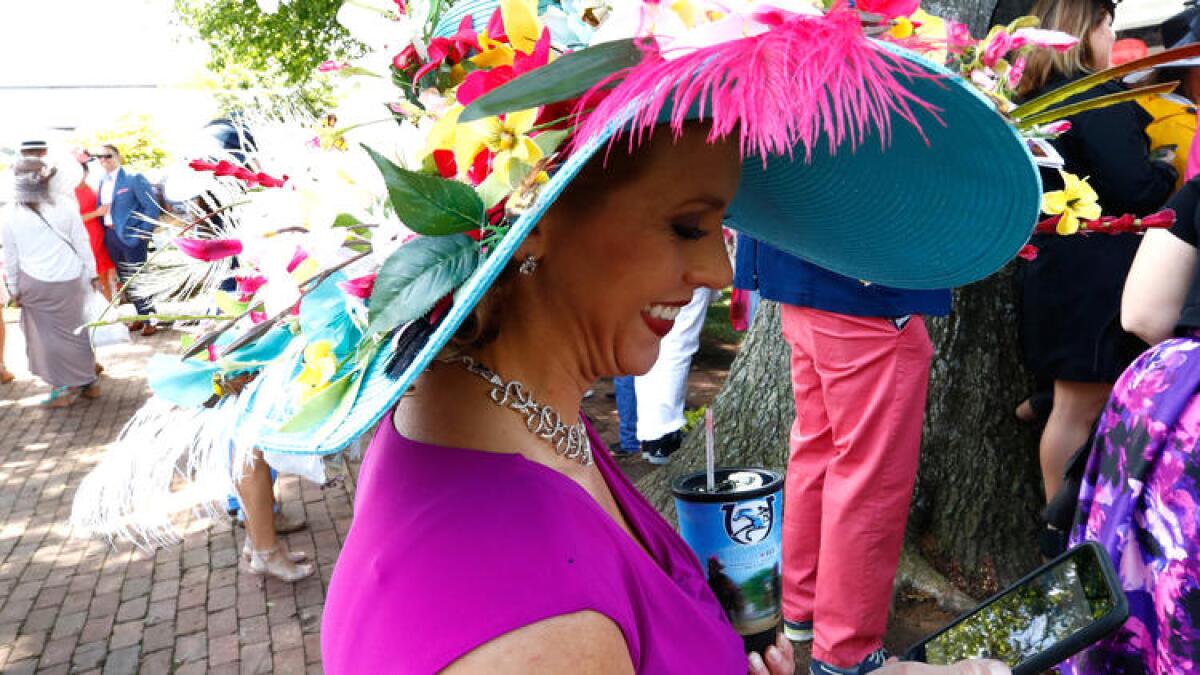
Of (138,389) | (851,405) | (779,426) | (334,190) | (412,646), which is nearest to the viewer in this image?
(412,646)

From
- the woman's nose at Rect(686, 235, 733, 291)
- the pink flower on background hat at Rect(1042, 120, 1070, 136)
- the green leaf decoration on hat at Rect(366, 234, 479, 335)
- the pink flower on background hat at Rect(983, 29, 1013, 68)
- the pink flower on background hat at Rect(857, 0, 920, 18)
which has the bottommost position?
the woman's nose at Rect(686, 235, 733, 291)

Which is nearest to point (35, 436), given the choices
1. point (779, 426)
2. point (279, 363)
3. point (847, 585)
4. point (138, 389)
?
point (138, 389)

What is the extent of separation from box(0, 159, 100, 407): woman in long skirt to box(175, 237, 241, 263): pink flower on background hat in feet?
27.3

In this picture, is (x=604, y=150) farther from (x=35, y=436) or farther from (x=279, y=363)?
(x=35, y=436)

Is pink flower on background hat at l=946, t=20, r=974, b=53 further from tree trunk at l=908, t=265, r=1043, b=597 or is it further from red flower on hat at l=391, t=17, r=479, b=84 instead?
tree trunk at l=908, t=265, r=1043, b=597

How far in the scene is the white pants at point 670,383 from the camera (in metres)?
5.49

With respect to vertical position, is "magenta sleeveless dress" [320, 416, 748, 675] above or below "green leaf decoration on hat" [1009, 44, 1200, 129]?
below

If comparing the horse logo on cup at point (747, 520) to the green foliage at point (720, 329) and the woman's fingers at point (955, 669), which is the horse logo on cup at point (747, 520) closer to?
the woman's fingers at point (955, 669)

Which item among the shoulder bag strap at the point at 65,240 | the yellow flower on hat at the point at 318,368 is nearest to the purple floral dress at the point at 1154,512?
the yellow flower on hat at the point at 318,368

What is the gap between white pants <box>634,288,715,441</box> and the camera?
5.49m

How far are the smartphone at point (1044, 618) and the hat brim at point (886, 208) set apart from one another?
23.3 inches

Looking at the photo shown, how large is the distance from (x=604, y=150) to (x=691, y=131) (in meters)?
0.13

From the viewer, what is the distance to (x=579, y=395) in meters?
1.51

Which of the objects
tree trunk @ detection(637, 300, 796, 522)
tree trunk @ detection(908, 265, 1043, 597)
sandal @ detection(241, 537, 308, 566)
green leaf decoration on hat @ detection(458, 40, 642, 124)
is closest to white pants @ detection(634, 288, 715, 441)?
tree trunk @ detection(637, 300, 796, 522)
